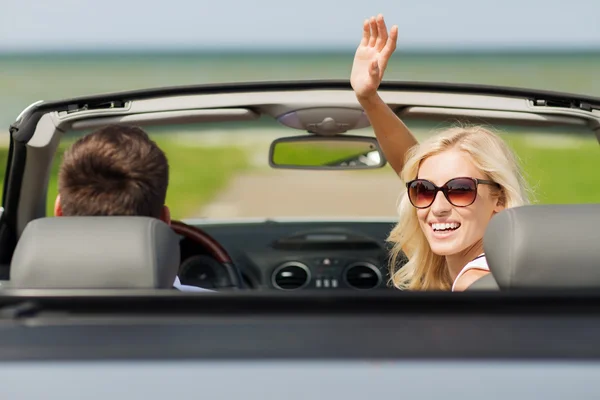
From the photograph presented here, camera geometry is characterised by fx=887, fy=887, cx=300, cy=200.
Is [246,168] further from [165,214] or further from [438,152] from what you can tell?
[165,214]

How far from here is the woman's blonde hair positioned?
271 centimetres

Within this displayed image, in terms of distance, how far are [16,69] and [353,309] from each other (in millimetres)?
51023

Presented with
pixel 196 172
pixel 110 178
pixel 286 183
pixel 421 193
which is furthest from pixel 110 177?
pixel 196 172

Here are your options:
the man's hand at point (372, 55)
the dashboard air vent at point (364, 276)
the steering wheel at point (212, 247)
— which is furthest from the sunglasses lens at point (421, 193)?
the dashboard air vent at point (364, 276)

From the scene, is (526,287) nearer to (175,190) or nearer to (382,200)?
(382,200)

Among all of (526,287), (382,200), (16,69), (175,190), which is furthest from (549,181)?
(16,69)

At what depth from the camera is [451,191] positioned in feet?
8.73

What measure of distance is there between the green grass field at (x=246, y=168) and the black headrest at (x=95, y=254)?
68.1ft

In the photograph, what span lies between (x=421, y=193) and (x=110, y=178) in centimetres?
96

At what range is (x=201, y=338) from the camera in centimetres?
145

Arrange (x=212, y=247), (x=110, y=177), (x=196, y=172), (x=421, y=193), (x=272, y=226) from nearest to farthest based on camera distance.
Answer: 1. (x=110, y=177)
2. (x=421, y=193)
3. (x=212, y=247)
4. (x=272, y=226)
5. (x=196, y=172)

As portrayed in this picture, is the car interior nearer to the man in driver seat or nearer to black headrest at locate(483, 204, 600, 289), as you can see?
black headrest at locate(483, 204, 600, 289)

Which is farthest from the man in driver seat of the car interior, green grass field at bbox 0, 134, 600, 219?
green grass field at bbox 0, 134, 600, 219

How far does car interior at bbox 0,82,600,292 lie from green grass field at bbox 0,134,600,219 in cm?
1801
